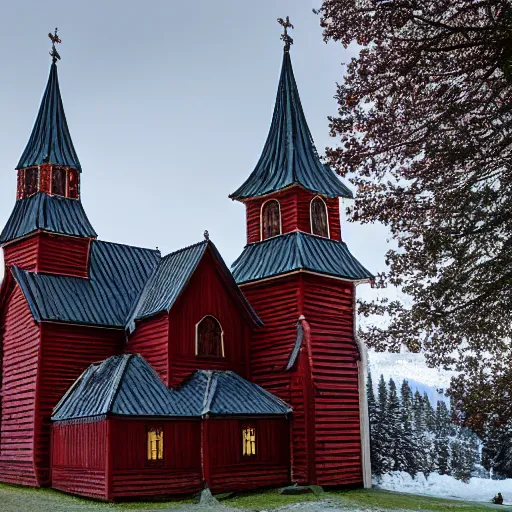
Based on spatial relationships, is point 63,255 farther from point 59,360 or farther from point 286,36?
point 286,36

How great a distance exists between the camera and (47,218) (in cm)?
3062

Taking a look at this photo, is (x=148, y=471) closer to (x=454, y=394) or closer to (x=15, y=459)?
(x=15, y=459)

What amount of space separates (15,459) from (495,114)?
22117mm

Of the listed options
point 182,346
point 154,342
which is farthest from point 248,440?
point 154,342

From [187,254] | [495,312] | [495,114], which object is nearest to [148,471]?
[187,254]

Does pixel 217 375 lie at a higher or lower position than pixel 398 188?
lower

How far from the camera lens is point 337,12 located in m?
16.1

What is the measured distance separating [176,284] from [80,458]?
7.50 meters

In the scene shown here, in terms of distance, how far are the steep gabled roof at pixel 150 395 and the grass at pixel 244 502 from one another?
2.77 m

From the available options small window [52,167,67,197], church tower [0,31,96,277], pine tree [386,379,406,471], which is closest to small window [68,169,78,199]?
church tower [0,31,96,277]

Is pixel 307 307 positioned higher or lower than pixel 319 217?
lower

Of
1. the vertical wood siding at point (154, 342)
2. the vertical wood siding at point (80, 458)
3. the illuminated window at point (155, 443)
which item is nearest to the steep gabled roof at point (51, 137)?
the vertical wood siding at point (154, 342)

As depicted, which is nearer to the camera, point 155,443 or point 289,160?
point 155,443

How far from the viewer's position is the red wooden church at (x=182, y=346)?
25156 mm
